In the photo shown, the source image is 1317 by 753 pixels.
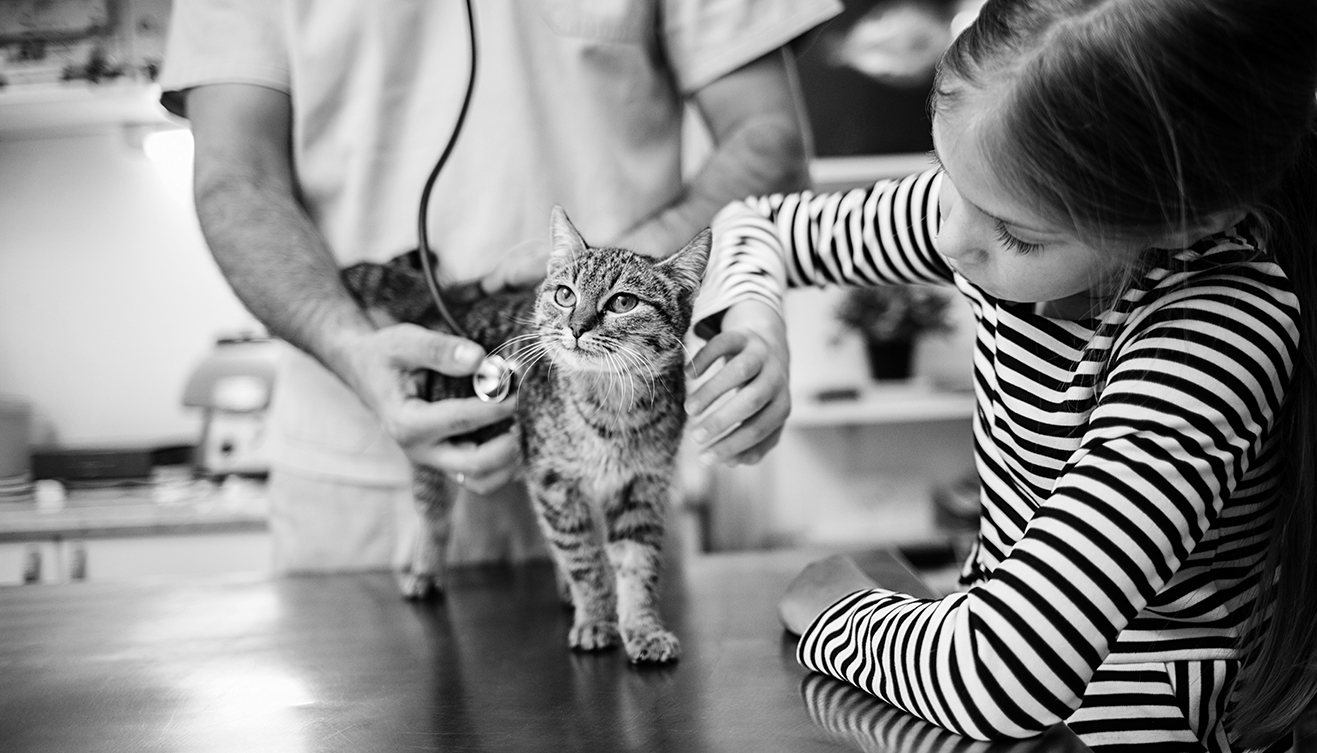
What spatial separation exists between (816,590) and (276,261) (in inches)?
27.4

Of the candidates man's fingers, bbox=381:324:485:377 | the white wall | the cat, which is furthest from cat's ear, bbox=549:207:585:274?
the white wall

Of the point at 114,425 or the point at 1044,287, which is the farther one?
the point at 114,425

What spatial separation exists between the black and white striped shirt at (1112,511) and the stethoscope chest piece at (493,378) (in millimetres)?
339

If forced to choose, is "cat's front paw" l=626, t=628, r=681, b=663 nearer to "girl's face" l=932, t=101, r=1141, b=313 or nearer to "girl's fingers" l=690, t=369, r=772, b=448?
"girl's fingers" l=690, t=369, r=772, b=448

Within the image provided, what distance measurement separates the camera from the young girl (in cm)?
56

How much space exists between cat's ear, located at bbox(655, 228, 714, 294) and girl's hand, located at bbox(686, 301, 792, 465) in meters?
0.05

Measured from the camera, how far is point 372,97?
1.14 meters

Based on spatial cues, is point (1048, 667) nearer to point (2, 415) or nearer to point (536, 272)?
point (536, 272)

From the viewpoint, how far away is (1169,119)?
1.81ft

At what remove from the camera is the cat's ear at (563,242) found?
0.80m

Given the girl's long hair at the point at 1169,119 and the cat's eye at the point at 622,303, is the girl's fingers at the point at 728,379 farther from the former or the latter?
the girl's long hair at the point at 1169,119

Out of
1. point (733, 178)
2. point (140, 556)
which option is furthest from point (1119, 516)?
point (140, 556)

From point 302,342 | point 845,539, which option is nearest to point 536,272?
point 302,342

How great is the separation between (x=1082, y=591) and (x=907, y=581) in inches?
17.2
